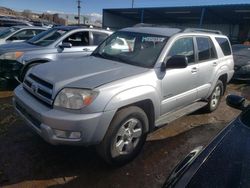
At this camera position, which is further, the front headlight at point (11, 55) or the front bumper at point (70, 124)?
the front headlight at point (11, 55)

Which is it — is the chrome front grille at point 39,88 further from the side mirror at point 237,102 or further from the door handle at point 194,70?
the door handle at point 194,70

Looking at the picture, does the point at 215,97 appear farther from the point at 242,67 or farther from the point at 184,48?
the point at 242,67

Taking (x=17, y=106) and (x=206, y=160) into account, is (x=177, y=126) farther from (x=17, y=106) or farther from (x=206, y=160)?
(x=206, y=160)

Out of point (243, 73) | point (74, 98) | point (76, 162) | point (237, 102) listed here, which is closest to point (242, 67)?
point (243, 73)

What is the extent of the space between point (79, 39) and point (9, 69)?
2.02 m

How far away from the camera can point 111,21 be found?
45.4 metres

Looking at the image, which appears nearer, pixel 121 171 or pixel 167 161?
pixel 121 171

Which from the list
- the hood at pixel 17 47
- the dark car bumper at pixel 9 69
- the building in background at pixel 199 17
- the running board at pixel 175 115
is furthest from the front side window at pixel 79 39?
the building in background at pixel 199 17

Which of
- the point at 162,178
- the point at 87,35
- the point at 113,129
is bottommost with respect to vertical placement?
the point at 162,178

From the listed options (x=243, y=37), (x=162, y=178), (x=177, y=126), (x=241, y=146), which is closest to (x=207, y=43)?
(x=177, y=126)

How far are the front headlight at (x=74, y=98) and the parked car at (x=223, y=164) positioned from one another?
145 cm

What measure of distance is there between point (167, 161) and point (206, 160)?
195cm

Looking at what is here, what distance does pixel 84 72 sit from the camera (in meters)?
3.64

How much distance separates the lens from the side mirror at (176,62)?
4.02 meters
